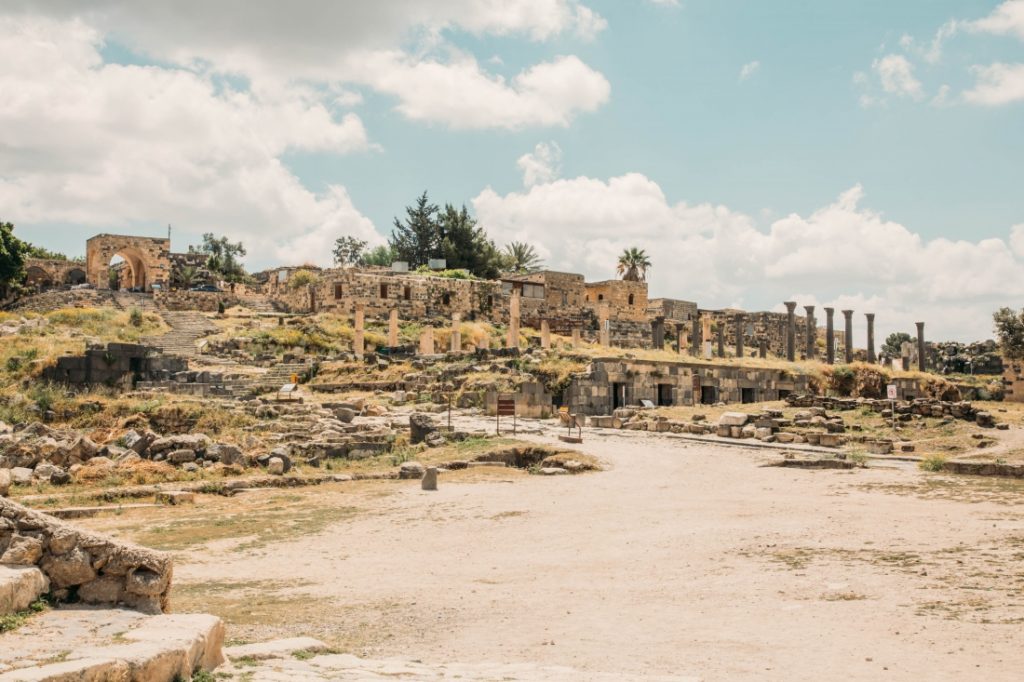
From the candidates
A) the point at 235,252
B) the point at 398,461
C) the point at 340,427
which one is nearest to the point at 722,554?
the point at 398,461

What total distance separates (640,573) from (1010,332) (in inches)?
1691

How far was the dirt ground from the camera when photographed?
678 cm

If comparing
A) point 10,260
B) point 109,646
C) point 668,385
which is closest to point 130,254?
point 10,260

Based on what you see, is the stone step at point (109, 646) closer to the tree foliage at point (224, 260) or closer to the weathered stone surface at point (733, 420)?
the weathered stone surface at point (733, 420)

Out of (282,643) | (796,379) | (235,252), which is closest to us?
(282,643)

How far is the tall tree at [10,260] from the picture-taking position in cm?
5374

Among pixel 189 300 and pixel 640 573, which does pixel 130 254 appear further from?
pixel 640 573

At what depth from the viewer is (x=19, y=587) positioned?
6.07 meters

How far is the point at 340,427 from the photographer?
25.3 m

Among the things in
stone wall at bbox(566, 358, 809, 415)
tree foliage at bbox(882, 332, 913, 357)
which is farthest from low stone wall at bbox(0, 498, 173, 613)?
tree foliage at bbox(882, 332, 913, 357)

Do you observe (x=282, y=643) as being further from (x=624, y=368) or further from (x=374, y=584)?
(x=624, y=368)

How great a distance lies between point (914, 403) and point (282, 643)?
27044 mm

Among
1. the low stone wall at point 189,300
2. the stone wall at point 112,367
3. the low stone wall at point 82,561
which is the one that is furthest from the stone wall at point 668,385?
the low stone wall at point 189,300

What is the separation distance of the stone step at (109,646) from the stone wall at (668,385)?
2835 cm
